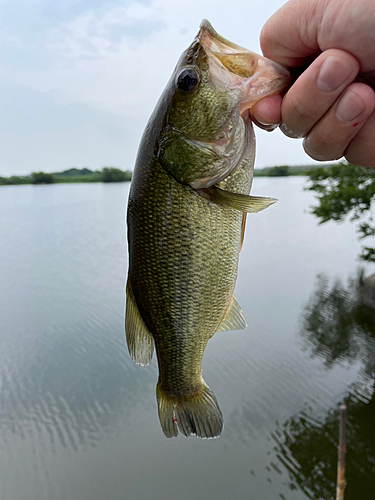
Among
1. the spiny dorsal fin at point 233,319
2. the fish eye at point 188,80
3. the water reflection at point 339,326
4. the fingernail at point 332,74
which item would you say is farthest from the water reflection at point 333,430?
the fish eye at point 188,80

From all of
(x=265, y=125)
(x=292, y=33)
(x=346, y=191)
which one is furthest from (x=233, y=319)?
(x=346, y=191)

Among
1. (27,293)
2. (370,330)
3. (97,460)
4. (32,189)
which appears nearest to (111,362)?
(97,460)

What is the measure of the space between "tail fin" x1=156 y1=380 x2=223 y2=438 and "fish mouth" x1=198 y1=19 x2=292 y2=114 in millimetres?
1471

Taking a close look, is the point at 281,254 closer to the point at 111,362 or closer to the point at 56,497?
the point at 111,362

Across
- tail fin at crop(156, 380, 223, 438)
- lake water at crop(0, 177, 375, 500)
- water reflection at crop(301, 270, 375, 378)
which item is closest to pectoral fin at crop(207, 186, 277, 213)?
tail fin at crop(156, 380, 223, 438)

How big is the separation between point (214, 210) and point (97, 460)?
15101 millimetres

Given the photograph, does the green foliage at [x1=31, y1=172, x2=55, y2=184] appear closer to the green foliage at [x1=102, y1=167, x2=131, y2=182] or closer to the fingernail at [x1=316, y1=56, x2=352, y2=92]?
the green foliage at [x1=102, y1=167, x2=131, y2=182]

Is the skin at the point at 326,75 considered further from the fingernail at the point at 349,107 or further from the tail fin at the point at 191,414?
the tail fin at the point at 191,414

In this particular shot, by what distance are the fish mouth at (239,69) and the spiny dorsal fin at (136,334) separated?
3.37 ft

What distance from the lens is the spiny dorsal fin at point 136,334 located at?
Result: 70.4 inches

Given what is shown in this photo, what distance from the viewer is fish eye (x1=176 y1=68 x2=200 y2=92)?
1.51m

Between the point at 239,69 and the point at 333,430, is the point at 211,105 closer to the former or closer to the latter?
the point at 239,69

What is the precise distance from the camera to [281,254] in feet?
95.5

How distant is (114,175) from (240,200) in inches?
2196
